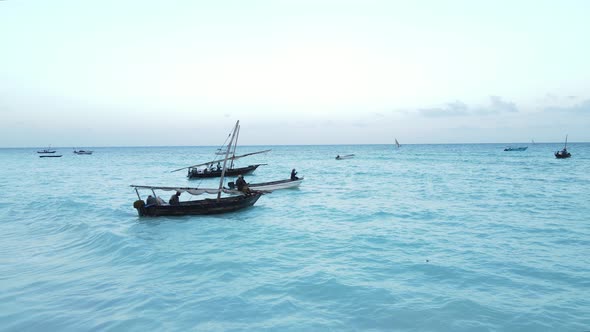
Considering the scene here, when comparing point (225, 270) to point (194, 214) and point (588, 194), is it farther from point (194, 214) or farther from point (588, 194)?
point (588, 194)

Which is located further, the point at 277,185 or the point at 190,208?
the point at 277,185

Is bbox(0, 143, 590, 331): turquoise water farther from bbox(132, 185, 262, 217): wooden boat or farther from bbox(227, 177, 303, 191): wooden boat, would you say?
bbox(227, 177, 303, 191): wooden boat

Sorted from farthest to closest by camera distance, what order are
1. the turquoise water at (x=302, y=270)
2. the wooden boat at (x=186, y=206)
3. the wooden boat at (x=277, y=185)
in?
the wooden boat at (x=277, y=185) < the wooden boat at (x=186, y=206) < the turquoise water at (x=302, y=270)

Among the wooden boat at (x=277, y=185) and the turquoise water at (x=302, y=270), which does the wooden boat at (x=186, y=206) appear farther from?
the wooden boat at (x=277, y=185)

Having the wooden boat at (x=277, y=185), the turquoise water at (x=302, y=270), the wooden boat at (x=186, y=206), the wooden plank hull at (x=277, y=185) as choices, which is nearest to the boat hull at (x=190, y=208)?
the wooden boat at (x=186, y=206)

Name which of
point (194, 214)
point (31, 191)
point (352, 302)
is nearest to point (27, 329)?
point (352, 302)

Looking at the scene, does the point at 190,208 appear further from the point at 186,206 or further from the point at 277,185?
the point at 277,185

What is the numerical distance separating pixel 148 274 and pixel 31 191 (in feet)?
96.9

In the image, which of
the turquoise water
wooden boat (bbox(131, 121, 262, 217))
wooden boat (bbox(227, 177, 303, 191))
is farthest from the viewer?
wooden boat (bbox(227, 177, 303, 191))

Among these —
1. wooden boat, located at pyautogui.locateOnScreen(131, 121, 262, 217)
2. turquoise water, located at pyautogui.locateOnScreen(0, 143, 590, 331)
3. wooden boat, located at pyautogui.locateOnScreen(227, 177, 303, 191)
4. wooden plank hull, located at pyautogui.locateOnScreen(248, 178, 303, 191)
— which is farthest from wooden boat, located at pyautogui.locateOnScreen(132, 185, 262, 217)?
wooden plank hull, located at pyautogui.locateOnScreen(248, 178, 303, 191)

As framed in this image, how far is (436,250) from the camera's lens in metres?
13.4

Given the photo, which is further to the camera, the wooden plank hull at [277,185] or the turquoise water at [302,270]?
the wooden plank hull at [277,185]

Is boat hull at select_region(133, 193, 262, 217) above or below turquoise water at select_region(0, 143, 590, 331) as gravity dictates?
above

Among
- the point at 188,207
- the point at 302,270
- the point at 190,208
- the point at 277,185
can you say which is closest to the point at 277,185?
the point at 277,185
